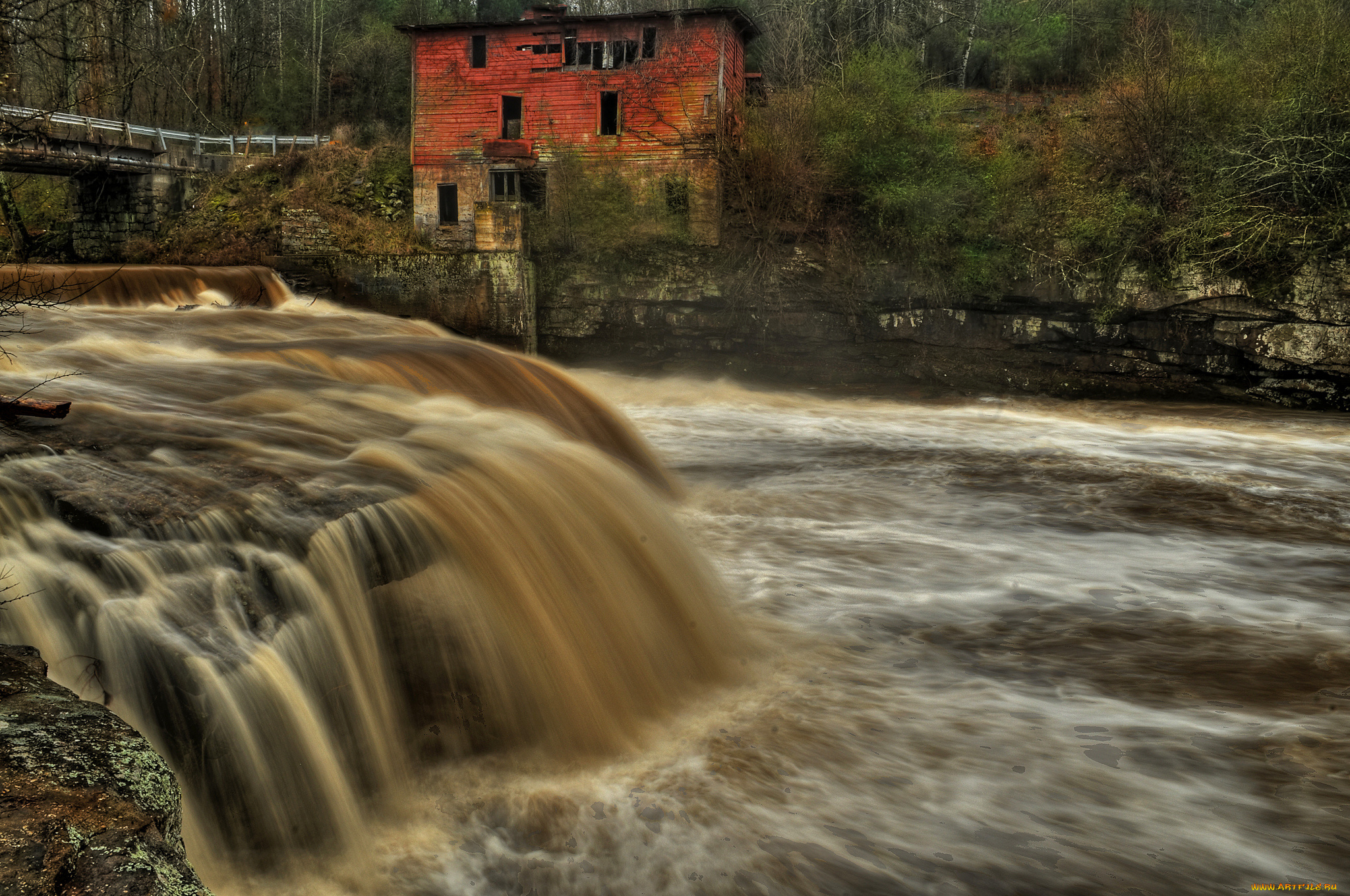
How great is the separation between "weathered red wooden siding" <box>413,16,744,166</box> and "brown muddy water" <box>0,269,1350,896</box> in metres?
18.2

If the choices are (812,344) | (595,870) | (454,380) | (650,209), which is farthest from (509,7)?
(595,870)

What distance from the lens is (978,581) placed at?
6.59 metres

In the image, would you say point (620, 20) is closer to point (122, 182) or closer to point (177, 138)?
point (122, 182)

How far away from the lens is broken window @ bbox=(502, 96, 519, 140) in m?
25.4

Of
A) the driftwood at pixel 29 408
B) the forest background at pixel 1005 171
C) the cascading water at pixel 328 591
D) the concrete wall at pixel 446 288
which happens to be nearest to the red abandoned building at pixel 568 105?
the forest background at pixel 1005 171

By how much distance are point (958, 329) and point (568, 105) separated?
12.3 metres

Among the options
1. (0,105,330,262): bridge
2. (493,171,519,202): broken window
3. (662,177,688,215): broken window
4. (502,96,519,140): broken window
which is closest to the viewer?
(662,177,688,215): broken window

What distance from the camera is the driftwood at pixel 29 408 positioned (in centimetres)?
479

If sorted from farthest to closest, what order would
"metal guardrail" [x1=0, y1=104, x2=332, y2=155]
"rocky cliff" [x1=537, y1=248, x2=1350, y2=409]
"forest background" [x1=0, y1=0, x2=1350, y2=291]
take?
"metal guardrail" [x1=0, y1=104, x2=332, y2=155] → "forest background" [x1=0, y1=0, x2=1350, y2=291] → "rocky cliff" [x1=537, y1=248, x2=1350, y2=409]

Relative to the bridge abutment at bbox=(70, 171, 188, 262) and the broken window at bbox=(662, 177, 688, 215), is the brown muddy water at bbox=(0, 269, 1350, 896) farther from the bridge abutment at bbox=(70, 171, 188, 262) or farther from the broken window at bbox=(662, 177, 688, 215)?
the bridge abutment at bbox=(70, 171, 188, 262)

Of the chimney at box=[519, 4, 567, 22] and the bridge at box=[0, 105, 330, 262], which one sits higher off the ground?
the chimney at box=[519, 4, 567, 22]

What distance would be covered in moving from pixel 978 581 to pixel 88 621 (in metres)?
5.43

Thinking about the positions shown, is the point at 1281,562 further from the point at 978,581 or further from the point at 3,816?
the point at 3,816

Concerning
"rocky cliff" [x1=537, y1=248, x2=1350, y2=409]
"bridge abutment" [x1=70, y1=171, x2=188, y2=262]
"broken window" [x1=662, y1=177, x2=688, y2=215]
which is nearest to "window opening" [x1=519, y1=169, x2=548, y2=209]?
"broken window" [x1=662, y1=177, x2=688, y2=215]
